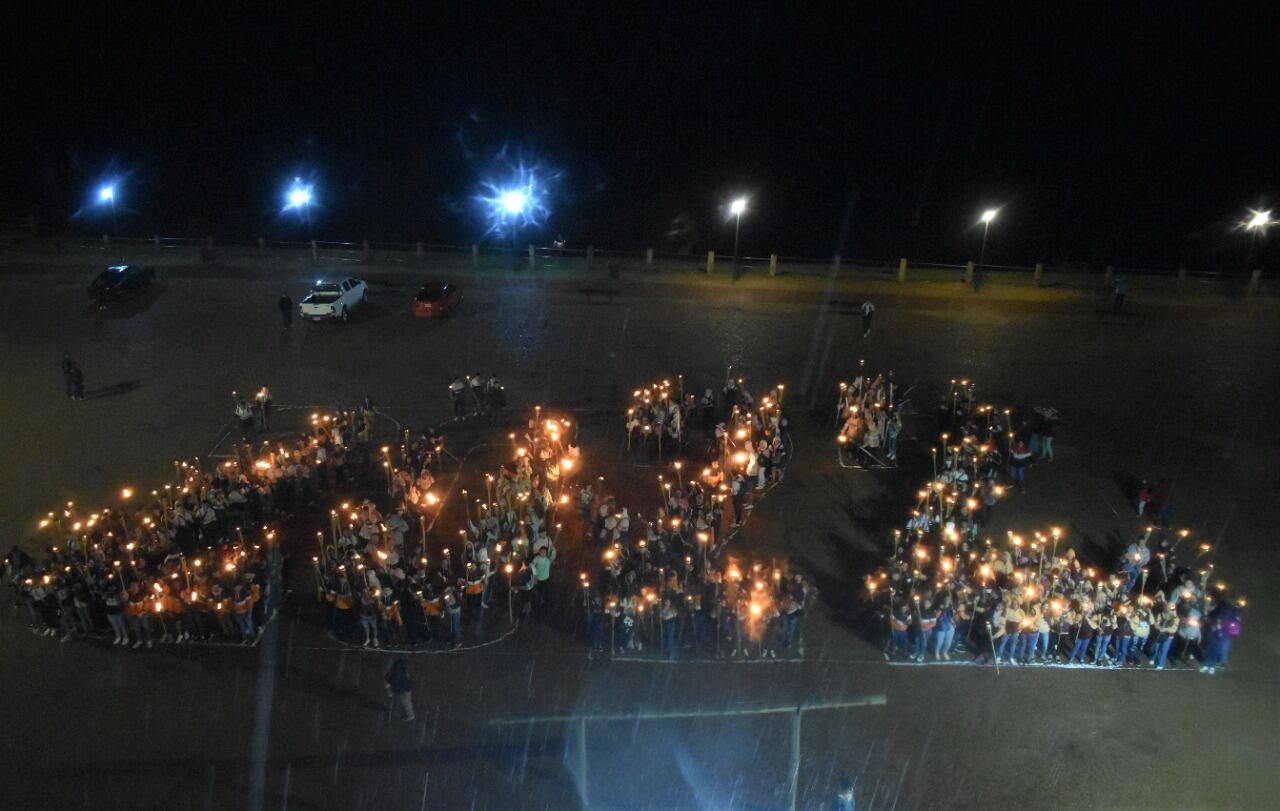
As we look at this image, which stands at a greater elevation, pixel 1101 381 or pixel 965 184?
pixel 965 184

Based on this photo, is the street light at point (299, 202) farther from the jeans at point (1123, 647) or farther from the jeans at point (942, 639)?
the jeans at point (1123, 647)

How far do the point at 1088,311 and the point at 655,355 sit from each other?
15.9 m

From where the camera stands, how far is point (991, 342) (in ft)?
98.6

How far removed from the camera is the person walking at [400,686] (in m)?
13.6

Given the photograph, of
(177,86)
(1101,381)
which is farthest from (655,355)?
(177,86)

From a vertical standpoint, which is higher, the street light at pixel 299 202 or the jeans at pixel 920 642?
the street light at pixel 299 202

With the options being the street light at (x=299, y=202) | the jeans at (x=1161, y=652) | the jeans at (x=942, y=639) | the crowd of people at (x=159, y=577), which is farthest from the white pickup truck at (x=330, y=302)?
the jeans at (x=1161, y=652)

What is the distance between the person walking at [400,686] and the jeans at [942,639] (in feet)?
26.9

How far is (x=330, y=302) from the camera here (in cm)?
3088

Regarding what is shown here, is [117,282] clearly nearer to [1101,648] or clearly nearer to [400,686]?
[400,686]

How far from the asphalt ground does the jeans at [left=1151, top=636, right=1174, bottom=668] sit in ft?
0.95

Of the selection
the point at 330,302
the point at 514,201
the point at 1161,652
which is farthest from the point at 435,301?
the point at 514,201

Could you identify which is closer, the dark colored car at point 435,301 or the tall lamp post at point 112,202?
the dark colored car at point 435,301

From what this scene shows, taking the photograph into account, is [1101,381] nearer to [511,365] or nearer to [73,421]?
[511,365]
